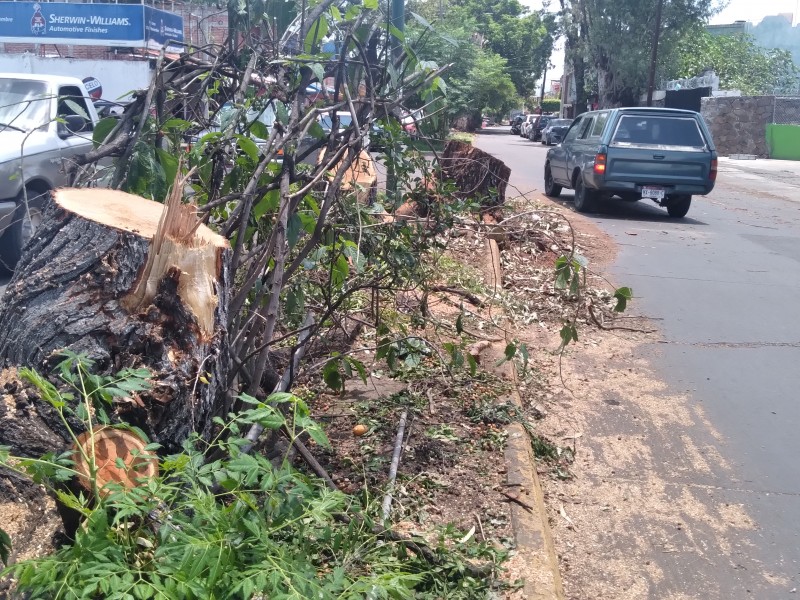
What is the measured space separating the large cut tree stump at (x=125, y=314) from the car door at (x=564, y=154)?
1335cm

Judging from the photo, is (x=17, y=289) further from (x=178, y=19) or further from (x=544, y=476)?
(x=178, y=19)

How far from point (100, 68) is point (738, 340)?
69.7ft

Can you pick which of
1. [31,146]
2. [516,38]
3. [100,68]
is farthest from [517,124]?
[31,146]

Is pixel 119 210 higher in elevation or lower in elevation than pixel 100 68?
lower

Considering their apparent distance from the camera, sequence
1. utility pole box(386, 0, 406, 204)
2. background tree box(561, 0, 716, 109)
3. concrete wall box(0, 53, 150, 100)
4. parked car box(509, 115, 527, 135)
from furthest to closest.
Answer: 1. parked car box(509, 115, 527, 135)
2. background tree box(561, 0, 716, 109)
3. concrete wall box(0, 53, 150, 100)
4. utility pole box(386, 0, 406, 204)

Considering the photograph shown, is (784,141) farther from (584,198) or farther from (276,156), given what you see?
(276,156)

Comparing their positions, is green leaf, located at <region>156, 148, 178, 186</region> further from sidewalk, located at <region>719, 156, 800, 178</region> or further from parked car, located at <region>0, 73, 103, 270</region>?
Result: sidewalk, located at <region>719, 156, 800, 178</region>

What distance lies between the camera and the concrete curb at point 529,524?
3479 millimetres

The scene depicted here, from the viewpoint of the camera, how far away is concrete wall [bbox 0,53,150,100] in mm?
23766

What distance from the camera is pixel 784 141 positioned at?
34.6 meters

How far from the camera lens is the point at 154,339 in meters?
3.24

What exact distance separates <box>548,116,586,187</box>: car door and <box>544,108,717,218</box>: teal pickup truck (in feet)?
2.73

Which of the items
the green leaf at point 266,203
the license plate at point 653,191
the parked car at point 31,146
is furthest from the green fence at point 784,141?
the green leaf at point 266,203

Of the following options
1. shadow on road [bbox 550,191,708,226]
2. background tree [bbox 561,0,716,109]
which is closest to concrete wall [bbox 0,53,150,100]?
shadow on road [bbox 550,191,708,226]
